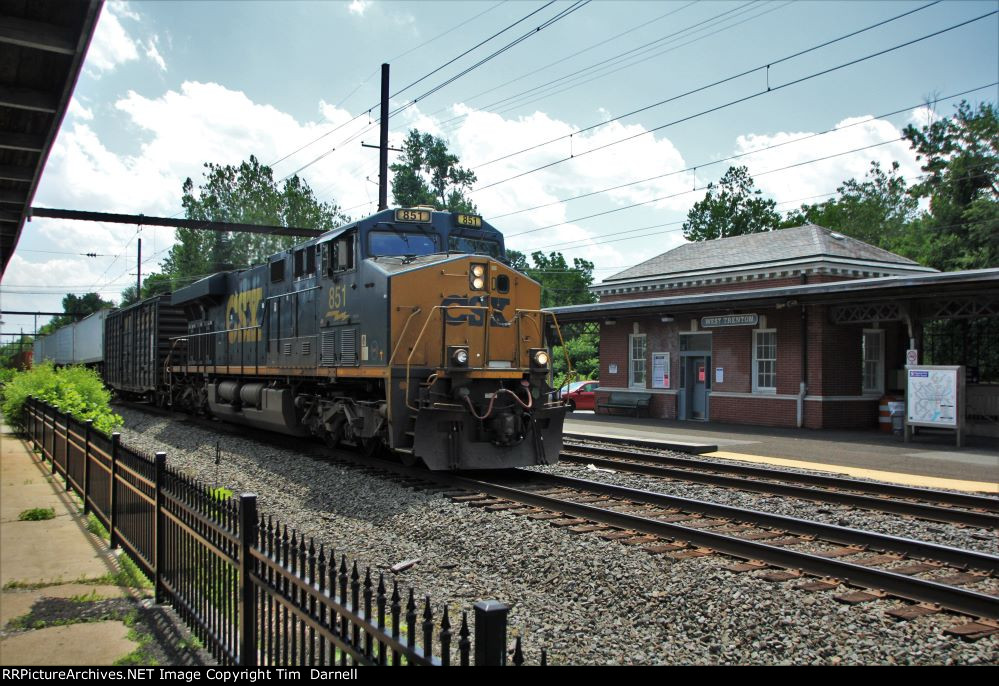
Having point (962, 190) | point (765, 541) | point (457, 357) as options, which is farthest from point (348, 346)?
point (962, 190)

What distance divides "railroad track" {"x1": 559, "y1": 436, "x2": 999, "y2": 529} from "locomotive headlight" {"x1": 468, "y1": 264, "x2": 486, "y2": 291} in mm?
4206

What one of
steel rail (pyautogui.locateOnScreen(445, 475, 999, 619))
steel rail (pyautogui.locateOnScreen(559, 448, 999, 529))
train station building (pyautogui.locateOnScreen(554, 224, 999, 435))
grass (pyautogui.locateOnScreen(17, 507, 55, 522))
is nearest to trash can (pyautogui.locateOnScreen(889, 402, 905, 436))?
train station building (pyautogui.locateOnScreen(554, 224, 999, 435))

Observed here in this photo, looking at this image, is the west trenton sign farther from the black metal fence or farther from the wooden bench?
the black metal fence

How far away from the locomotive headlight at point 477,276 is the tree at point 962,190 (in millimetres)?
35605

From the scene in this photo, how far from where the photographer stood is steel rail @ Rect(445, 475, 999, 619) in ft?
18.3

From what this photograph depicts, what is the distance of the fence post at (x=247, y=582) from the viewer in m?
4.12

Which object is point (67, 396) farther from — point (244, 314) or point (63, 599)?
point (63, 599)

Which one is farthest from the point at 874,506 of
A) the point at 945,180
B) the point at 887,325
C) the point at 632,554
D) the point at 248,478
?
the point at 945,180

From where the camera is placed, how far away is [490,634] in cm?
236

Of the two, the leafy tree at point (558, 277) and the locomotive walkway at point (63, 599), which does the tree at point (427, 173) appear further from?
the locomotive walkway at point (63, 599)

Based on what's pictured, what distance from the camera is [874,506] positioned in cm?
956

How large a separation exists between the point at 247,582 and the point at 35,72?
4.87 metres

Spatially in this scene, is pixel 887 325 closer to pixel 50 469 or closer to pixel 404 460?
pixel 404 460

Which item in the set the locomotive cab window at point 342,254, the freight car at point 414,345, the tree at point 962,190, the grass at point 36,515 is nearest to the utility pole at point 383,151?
the freight car at point 414,345
